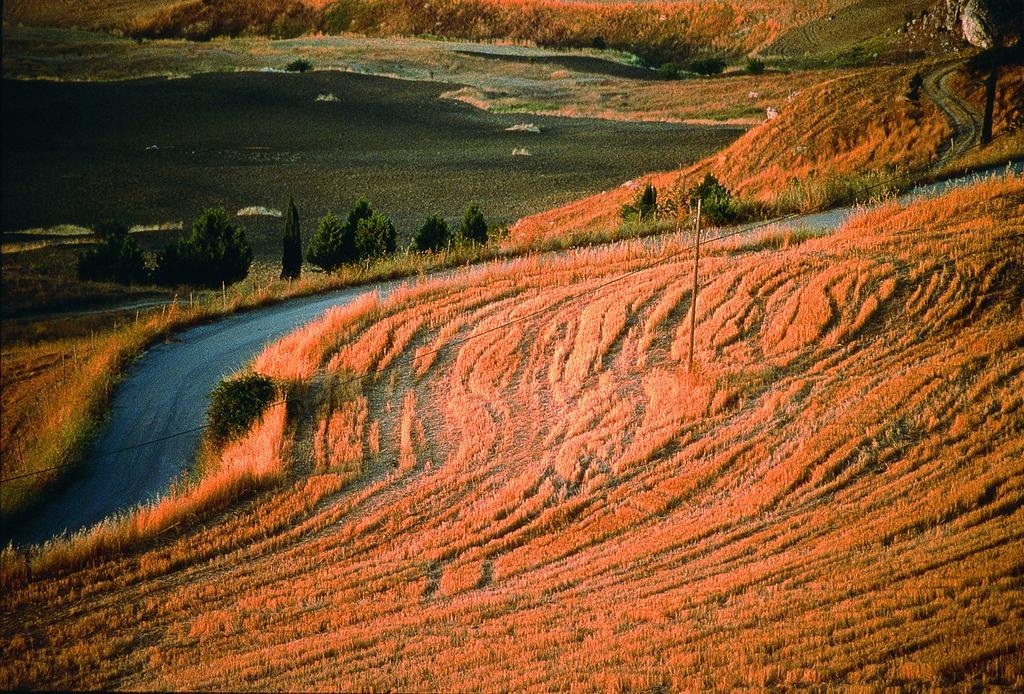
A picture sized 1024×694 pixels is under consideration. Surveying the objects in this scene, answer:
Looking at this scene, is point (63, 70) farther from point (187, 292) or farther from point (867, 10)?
point (867, 10)

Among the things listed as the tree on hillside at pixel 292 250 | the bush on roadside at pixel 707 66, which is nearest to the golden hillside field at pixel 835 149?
the tree on hillside at pixel 292 250

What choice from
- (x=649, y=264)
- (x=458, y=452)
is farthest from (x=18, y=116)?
(x=458, y=452)

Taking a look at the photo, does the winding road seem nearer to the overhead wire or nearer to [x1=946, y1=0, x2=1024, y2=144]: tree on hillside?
the overhead wire

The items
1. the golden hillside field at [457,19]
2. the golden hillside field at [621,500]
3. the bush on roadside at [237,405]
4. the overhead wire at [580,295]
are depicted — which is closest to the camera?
the golden hillside field at [621,500]

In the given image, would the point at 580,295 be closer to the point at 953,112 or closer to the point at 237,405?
the point at 237,405

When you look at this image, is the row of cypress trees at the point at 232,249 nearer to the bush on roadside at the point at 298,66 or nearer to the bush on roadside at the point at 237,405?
the bush on roadside at the point at 237,405

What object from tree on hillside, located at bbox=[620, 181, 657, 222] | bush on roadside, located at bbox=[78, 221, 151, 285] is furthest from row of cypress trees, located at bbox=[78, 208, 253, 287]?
tree on hillside, located at bbox=[620, 181, 657, 222]
